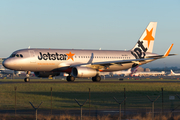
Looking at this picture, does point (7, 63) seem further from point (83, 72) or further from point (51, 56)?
point (83, 72)

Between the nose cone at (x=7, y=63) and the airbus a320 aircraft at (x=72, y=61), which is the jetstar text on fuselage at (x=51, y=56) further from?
the nose cone at (x=7, y=63)

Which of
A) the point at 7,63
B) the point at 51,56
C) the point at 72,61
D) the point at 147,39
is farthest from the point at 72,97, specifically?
the point at 147,39

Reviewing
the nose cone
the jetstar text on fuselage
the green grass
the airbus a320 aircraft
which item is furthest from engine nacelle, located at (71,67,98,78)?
the nose cone

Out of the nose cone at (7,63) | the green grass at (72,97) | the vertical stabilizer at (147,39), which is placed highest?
the vertical stabilizer at (147,39)

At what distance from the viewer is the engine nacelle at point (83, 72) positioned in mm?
44969

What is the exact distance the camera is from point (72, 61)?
47.8 metres

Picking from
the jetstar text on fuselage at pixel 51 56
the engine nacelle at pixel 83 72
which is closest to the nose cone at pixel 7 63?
the jetstar text on fuselage at pixel 51 56

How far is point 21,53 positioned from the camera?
147 feet

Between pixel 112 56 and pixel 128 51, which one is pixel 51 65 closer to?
pixel 112 56

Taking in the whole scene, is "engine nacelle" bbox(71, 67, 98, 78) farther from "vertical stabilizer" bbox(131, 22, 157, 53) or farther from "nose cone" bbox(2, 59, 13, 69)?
"vertical stabilizer" bbox(131, 22, 157, 53)

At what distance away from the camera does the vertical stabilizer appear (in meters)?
56.5

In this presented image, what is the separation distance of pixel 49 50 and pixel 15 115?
27.6 metres

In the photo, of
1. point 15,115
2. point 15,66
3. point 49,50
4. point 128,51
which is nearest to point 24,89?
point 15,66

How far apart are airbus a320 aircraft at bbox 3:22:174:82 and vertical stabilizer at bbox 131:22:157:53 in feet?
4.60
